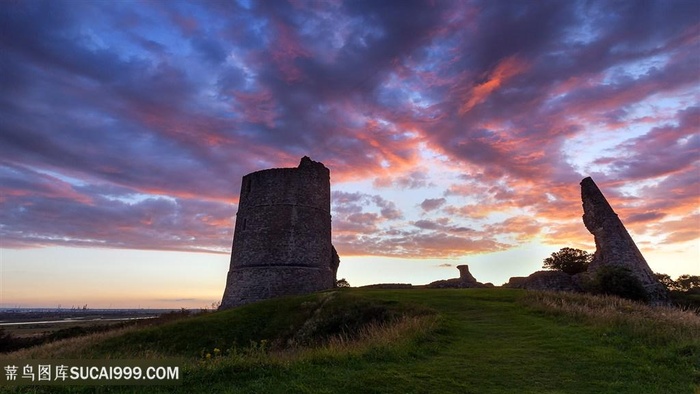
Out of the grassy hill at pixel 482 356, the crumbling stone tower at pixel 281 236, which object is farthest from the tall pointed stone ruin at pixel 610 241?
the crumbling stone tower at pixel 281 236

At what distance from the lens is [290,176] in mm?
29859

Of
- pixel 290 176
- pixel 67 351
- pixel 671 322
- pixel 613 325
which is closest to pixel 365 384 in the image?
pixel 613 325

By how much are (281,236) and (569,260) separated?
109ft

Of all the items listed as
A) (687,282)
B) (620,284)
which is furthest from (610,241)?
(687,282)

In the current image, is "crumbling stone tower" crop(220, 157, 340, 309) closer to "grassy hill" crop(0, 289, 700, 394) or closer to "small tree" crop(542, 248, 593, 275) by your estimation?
"grassy hill" crop(0, 289, 700, 394)

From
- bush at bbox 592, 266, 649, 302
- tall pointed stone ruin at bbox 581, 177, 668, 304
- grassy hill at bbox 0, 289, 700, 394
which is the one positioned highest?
tall pointed stone ruin at bbox 581, 177, 668, 304

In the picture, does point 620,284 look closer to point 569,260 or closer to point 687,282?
point 569,260

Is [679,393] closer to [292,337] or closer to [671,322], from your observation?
[671,322]

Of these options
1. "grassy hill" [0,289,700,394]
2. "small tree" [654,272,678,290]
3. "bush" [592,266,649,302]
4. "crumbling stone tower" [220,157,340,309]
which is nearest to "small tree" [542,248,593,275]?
"small tree" [654,272,678,290]

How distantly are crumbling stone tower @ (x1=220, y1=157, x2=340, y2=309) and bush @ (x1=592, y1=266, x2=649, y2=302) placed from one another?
1716 cm

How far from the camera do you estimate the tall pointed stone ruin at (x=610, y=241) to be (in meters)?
25.1

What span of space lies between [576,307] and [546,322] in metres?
1.70

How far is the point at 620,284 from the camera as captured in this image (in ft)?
69.9

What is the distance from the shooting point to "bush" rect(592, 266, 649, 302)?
21.3 m
